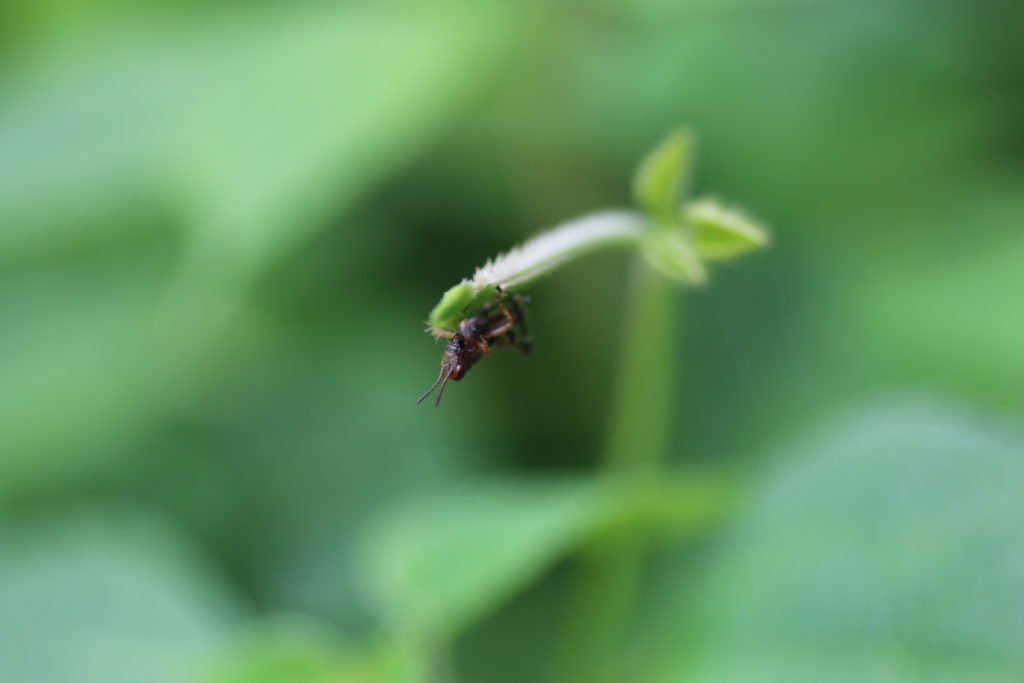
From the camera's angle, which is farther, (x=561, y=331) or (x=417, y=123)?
(x=561, y=331)

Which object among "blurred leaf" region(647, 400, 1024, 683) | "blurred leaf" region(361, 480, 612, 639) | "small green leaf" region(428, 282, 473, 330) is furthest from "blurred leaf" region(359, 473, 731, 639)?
"small green leaf" region(428, 282, 473, 330)

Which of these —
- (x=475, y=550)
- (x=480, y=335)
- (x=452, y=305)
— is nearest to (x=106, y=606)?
(x=475, y=550)

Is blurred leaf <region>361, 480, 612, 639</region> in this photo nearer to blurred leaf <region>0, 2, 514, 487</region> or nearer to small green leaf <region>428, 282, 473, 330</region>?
blurred leaf <region>0, 2, 514, 487</region>

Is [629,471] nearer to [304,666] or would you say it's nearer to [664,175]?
[304,666]

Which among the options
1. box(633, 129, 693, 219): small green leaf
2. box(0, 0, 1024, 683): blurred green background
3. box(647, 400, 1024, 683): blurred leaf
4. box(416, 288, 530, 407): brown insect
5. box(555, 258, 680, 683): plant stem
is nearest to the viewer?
box(416, 288, 530, 407): brown insect

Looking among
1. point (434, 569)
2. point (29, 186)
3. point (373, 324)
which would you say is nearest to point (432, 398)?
point (373, 324)

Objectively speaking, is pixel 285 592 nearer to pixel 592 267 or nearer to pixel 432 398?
pixel 432 398
